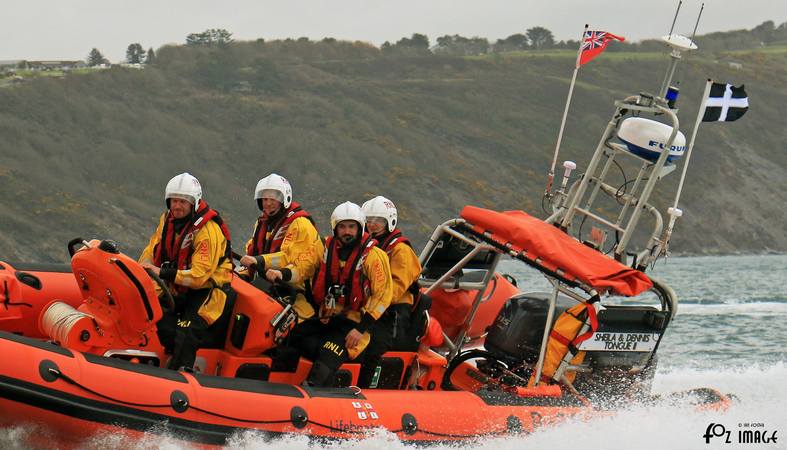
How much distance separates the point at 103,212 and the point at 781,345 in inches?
1365

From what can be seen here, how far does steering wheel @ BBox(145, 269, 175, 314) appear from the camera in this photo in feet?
25.3

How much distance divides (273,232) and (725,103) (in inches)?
153

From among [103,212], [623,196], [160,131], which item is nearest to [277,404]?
[623,196]

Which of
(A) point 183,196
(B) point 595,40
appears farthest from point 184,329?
(B) point 595,40

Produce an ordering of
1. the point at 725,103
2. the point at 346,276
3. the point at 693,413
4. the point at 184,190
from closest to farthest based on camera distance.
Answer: the point at 184,190 < the point at 346,276 < the point at 693,413 < the point at 725,103

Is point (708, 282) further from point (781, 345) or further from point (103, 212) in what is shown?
point (103, 212)

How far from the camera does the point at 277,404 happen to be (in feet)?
25.1

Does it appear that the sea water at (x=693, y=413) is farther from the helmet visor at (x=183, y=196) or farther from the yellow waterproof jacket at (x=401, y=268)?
the helmet visor at (x=183, y=196)

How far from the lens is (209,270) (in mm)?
7914

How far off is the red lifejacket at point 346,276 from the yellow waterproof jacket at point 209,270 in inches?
26.5

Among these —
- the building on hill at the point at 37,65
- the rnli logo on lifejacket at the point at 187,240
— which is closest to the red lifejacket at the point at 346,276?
the rnli logo on lifejacket at the point at 187,240

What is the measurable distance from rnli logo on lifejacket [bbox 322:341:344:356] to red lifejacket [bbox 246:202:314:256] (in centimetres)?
81

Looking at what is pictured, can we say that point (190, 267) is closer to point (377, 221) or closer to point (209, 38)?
point (377, 221)

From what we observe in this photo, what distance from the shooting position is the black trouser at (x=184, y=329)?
7.98 m
